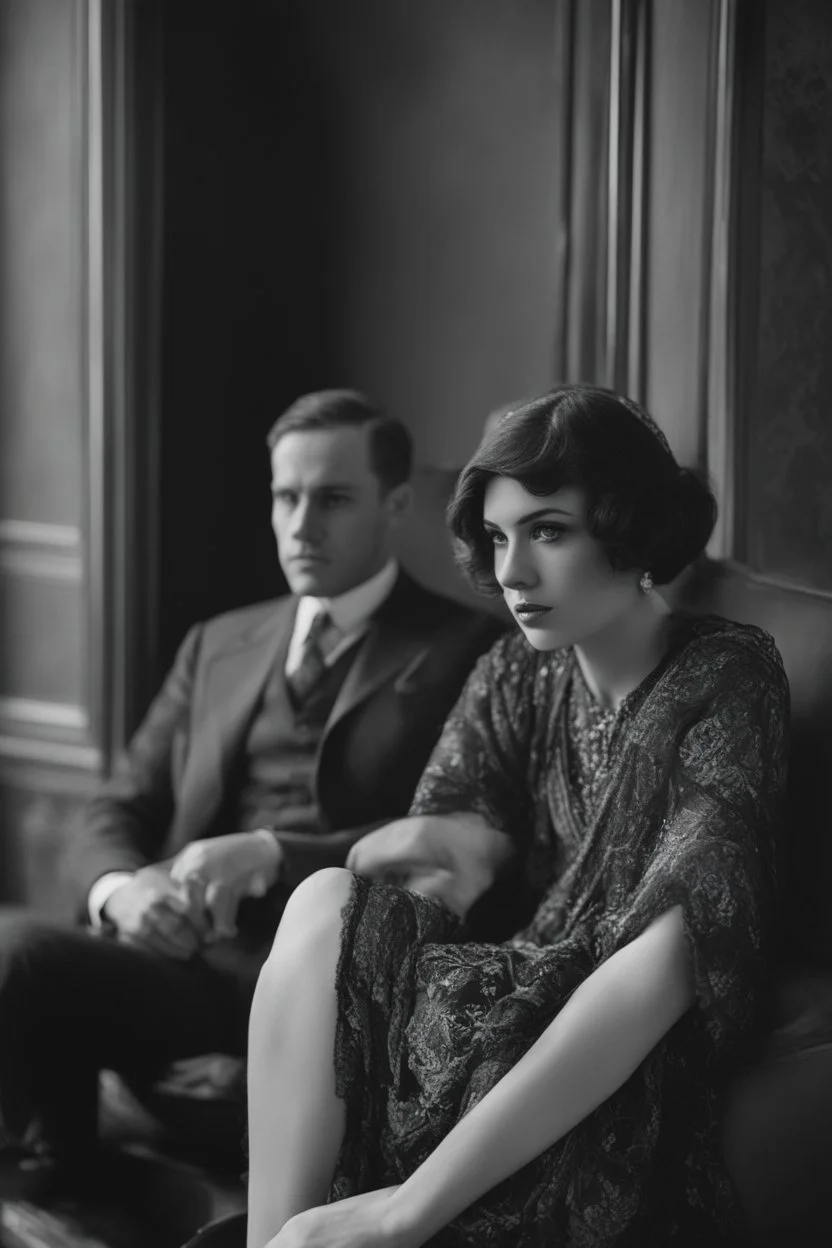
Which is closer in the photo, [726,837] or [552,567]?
[726,837]

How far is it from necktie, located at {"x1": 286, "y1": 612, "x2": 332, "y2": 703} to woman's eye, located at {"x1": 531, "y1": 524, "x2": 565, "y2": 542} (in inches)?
29.1

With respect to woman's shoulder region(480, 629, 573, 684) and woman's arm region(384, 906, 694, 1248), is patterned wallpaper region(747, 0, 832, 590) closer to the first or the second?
woman's shoulder region(480, 629, 573, 684)

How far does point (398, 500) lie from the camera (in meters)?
2.61

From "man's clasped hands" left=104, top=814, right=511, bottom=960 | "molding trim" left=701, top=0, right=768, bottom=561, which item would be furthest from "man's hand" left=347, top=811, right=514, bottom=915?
"molding trim" left=701, top=0, right=768, bottom=561

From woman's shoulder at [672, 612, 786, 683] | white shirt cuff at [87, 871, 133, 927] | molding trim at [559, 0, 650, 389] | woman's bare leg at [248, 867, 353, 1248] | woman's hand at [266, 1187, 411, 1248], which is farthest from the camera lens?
molding trim at [559, 0, 650, 389]

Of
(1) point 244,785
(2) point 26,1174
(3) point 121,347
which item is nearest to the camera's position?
(2) point 26,1174

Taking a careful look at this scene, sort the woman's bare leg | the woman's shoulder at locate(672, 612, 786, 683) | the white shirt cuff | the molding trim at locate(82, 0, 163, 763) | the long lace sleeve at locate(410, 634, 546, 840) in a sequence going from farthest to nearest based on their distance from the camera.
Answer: the molding trim at locate(82, 0, 163, 763) < the white shirt cuff < the long lace sleeve at locate(410, 634, 546, 840) < the woman's shoulder at locate(672, 612, 786, 683) < the woman's bare leg

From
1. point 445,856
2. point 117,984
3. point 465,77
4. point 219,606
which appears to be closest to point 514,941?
point 445,856

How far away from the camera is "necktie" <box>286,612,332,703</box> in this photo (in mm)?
2529

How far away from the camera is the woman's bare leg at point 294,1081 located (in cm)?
169

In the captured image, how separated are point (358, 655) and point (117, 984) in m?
0.64

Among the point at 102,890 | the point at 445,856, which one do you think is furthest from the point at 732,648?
the point at 102,890

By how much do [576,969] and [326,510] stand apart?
0.98m

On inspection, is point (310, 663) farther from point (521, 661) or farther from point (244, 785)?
point (521, 661)
